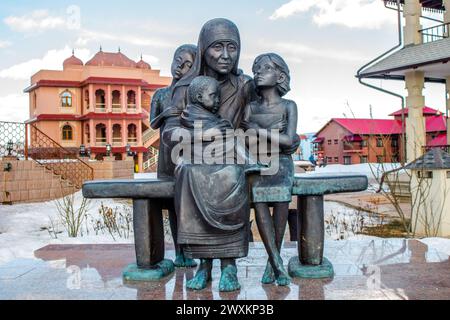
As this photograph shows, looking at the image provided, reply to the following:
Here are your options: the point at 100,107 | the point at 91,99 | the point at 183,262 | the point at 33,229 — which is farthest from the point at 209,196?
the point at 100,107

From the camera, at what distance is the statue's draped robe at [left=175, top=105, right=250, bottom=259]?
11.0ft

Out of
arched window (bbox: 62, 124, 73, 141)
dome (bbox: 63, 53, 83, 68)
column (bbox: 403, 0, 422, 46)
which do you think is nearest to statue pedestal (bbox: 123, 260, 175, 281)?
column (bbox: 403, 0, 422, 46)

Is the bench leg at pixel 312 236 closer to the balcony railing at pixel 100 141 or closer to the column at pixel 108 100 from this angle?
the column at pixel 108 100

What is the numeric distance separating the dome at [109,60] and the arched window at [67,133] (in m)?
4.68

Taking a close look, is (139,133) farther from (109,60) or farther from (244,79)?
(244,79)

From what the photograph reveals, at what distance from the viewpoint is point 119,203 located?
13.1 meters

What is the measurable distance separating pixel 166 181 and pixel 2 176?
33.9 feet

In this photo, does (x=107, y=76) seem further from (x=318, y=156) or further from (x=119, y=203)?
(x=119, y=203)

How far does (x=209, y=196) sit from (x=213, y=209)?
10cm

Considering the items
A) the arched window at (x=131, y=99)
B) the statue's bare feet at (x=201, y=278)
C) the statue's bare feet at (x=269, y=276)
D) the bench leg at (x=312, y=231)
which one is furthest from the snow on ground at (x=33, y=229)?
the arched window at (x=131, y=99)

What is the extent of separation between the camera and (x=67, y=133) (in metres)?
29.2

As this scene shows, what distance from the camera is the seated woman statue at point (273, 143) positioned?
358 cm
